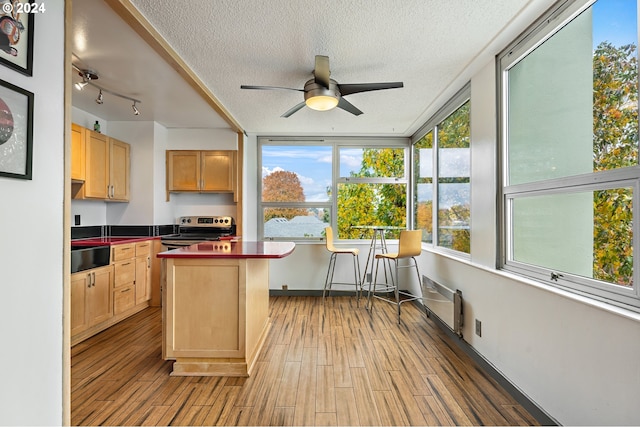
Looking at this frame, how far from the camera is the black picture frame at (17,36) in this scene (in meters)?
1.18

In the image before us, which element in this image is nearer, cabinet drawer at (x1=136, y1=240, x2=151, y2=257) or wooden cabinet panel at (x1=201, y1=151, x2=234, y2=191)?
cabinet drawer at (x1=136, y1=240, x2=151, y2=257)

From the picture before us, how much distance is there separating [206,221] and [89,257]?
1708 mm

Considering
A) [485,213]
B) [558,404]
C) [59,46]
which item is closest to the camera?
[59,46]

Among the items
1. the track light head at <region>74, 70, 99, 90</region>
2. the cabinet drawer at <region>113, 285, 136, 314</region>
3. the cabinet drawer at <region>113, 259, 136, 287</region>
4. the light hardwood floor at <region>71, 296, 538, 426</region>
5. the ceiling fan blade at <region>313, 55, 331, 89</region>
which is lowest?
the light hardwood floor at <region>71, 296, 538, 426</region>

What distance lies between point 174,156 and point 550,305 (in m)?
4.61

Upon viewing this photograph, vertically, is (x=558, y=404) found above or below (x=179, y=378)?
above

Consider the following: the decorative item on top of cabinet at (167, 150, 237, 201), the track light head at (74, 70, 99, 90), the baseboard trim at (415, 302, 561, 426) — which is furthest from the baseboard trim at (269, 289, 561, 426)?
the track light head at (74, 70, 99, 90)

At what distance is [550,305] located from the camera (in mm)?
1711

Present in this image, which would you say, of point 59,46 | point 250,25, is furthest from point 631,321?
point 59,46

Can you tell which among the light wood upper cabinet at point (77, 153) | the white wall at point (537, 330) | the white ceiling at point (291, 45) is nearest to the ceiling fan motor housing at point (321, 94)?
the white ceiling at point (291, 45)

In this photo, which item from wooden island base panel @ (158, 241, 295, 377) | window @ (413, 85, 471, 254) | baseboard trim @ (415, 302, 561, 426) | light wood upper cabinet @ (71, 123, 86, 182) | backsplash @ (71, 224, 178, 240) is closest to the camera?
baseboard trim @ (415, 302, 561, 426)

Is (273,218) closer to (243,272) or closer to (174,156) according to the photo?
(174,156)

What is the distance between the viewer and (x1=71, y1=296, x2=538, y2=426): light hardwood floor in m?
1.79

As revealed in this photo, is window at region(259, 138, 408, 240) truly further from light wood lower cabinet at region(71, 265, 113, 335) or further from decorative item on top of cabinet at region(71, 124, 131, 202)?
light wood lower cabinet at region(71, 265, 113, 335)
